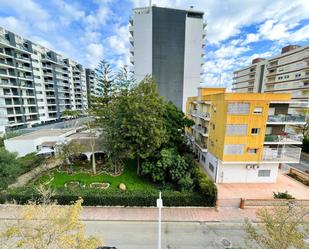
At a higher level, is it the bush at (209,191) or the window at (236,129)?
the window at (236,129)

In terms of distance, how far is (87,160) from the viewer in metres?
27.1

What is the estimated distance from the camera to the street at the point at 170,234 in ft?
39.8

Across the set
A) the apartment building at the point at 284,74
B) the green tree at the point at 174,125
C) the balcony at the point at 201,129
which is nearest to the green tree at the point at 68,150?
the green tree at the point at 174,125

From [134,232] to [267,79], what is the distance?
63746 millimetres

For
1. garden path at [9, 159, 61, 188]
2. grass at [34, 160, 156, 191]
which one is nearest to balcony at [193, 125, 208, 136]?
grass at [34, 160, 156, 191]

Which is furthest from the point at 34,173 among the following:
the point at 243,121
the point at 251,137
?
the point at 251,137

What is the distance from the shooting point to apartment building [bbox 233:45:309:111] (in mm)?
45553

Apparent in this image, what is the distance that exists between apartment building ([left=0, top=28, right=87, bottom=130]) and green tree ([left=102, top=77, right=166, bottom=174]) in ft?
109

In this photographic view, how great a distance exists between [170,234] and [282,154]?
53.2ft

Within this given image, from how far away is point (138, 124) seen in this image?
66.4 ft

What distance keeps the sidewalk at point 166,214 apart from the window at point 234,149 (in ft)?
19.8

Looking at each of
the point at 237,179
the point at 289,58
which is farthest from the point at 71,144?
the point at 289,58

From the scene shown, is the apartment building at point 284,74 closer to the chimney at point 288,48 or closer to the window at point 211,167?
the chimney at point 288,48

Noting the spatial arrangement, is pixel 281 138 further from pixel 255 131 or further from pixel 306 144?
pixel 306 144
